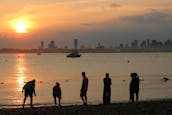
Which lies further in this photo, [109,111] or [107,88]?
[107,88]

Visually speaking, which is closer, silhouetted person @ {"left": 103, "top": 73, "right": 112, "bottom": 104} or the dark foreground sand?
the dark foreground sand

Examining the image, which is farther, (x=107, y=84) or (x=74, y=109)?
(x=107, y=84)

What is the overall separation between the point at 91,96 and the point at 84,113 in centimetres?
2285

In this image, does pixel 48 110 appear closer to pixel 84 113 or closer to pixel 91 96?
pixel 84 113

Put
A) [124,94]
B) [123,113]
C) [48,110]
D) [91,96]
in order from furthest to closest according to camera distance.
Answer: [124,94] < [91,96] < [48,110] < [123,113]

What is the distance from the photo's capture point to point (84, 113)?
19844 millimetres

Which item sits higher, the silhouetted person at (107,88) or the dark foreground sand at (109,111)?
the silhouetted person at (107,88)

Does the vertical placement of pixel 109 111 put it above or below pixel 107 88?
below

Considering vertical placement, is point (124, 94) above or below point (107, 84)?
below

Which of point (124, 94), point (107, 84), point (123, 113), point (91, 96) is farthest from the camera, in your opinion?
point (124, 94)

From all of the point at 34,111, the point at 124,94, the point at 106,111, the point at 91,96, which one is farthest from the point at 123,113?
the point at 124,94

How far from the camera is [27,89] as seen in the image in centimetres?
2189

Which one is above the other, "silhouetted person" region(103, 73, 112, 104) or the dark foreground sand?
"silhouetted person" region(103, 73, 112, 104)

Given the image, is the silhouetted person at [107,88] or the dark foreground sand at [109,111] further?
the silhouetted person at [107,88]
